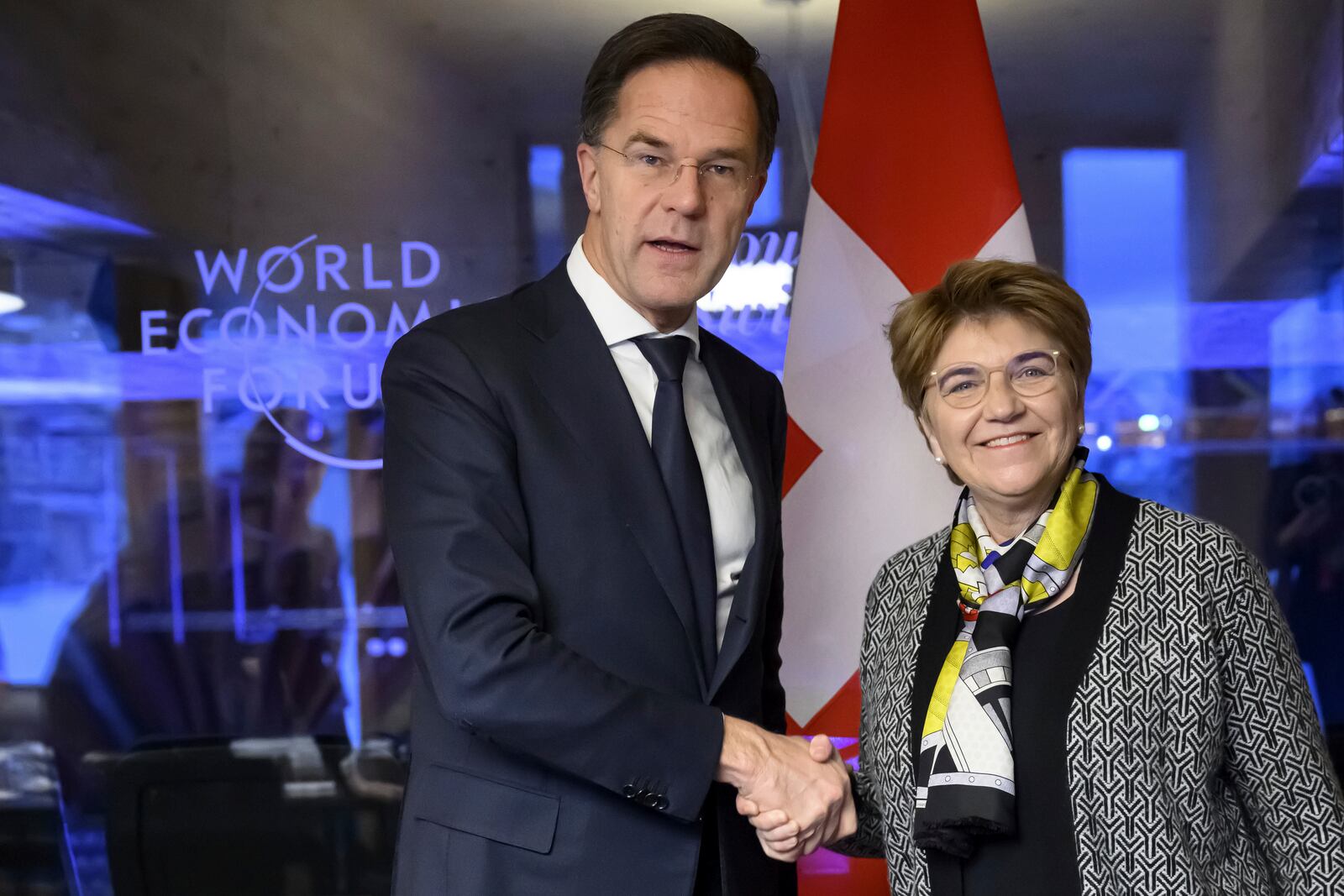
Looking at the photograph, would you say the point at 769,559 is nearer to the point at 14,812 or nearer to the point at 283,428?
the point at 283,428

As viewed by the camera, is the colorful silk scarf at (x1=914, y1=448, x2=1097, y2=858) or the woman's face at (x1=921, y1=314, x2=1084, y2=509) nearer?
the colorful silk scarf at (x1=914, y1=448, x2=1097, y2=858)

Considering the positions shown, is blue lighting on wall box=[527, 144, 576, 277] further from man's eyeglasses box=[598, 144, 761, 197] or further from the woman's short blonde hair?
the woman's short blonde hair

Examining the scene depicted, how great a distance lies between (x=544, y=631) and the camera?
1.55 meters

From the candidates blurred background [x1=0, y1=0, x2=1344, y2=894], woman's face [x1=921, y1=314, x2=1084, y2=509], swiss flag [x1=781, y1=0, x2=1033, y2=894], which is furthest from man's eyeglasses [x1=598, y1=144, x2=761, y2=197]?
blurred background [x1=0, y1=0, x2=1344, y2=894]

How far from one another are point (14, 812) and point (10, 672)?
410 millimetres

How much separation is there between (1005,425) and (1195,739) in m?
0.44

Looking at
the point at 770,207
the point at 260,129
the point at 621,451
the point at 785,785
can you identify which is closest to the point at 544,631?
the point at 621,451

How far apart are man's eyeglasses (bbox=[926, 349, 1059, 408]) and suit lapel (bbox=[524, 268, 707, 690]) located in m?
0.41

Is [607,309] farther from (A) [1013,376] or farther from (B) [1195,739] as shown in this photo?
(B) [1195,739]

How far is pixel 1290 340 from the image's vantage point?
10.4ft

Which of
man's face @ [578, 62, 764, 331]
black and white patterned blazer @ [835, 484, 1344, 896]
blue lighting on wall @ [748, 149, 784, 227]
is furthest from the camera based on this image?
blue lighting on wall @ [748, 149, 784, 227]

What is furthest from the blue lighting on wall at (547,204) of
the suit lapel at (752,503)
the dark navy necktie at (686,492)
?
the dark navy necktie at (686,492)


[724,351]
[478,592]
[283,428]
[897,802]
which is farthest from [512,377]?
[283,428]

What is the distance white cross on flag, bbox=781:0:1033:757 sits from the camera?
8.40 feet
